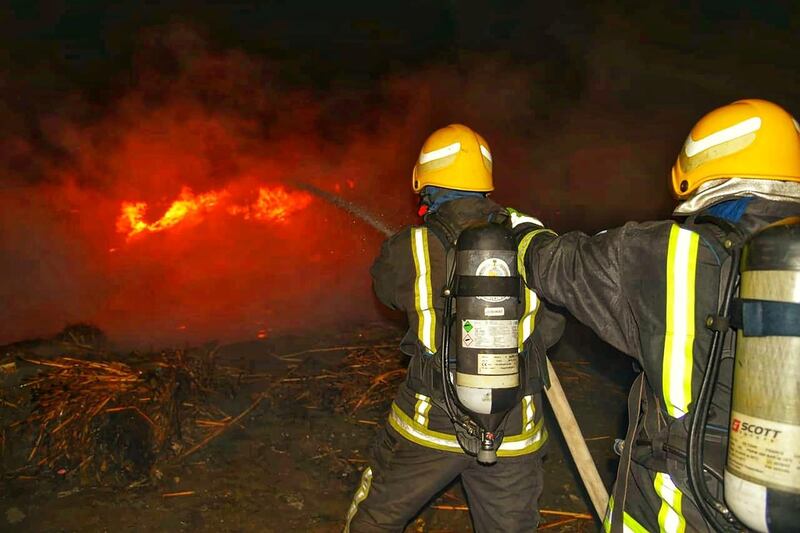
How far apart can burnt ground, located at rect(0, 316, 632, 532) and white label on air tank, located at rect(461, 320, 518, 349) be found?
2.09 metres

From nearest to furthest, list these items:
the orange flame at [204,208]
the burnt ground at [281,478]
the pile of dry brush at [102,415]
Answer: the burnt ground at [281,478] → the pile of dry brush at [102,415] → the orange flame at [204,208]

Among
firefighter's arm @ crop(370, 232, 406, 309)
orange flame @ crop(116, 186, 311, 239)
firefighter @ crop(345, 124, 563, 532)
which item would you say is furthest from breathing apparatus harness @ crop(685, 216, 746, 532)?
orange flame @ crop(116, 186, 311, 239)

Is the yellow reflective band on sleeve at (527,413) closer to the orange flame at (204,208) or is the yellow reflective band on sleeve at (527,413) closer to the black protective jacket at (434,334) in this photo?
the black protective jacket at (434,334)

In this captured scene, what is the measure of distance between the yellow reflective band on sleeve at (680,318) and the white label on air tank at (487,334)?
0.75 m

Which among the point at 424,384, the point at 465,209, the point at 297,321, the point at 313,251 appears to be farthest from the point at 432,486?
the point at 313,251

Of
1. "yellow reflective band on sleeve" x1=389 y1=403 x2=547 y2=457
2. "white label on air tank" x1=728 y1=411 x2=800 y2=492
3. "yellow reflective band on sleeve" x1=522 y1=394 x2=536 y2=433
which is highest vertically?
"white label on air tank" x1=728 y1=411 x2=800 y2=492

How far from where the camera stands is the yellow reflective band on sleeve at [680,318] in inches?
68.1

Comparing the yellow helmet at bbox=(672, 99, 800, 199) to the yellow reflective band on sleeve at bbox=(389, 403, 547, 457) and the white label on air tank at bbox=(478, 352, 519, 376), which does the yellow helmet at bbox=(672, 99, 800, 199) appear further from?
the yellow reflective band on sleeve at bbox=(389, 403, 547, 457)

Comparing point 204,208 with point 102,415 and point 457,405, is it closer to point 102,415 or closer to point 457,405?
point 102,415

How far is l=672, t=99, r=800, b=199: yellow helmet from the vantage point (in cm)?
183

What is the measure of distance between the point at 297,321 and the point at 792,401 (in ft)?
24.4

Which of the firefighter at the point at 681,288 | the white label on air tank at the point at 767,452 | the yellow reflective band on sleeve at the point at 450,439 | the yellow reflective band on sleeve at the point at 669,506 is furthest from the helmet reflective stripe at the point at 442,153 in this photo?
the white label on air tank at the point at 767,452

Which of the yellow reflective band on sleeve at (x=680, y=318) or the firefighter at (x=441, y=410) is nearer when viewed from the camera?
the yellow reflective band on sleeve at (x=680, y=318)

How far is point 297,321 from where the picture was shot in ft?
27.7
